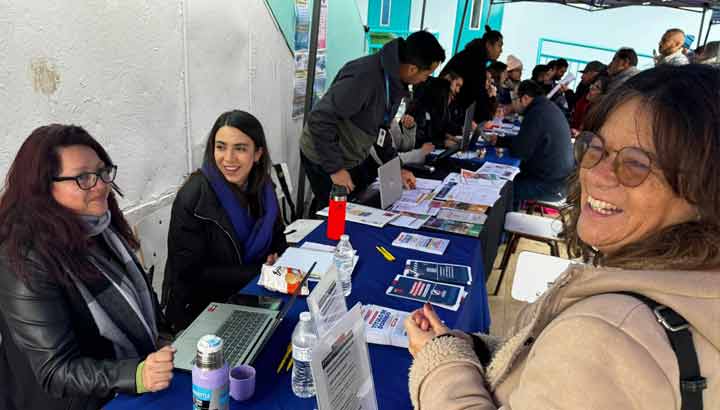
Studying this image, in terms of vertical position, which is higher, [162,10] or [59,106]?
[162,10]

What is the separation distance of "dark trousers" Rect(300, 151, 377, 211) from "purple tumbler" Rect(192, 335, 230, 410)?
2079 millimetres

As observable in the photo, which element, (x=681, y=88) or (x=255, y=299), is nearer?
(x=681, y=88)

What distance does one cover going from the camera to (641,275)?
57 cm

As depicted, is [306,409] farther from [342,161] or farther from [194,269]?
[342,161]

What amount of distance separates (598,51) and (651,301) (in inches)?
493

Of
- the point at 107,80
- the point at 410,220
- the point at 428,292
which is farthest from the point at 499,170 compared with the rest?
the point at 107,80

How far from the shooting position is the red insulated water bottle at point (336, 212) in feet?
6.53

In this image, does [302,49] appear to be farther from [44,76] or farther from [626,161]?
[626,161]

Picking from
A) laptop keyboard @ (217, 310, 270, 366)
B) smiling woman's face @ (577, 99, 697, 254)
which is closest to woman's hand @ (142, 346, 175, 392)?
laptop keyboard @ (217, 310, 270, 366)

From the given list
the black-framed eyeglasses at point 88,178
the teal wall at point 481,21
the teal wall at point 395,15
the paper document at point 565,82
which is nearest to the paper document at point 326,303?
the black-framed eyeglasses at point 88,178

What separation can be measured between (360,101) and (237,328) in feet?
6.14

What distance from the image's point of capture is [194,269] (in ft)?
6.15

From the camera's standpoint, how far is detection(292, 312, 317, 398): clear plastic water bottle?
1.06 meters

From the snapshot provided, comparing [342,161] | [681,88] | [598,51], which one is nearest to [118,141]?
[342,161]
